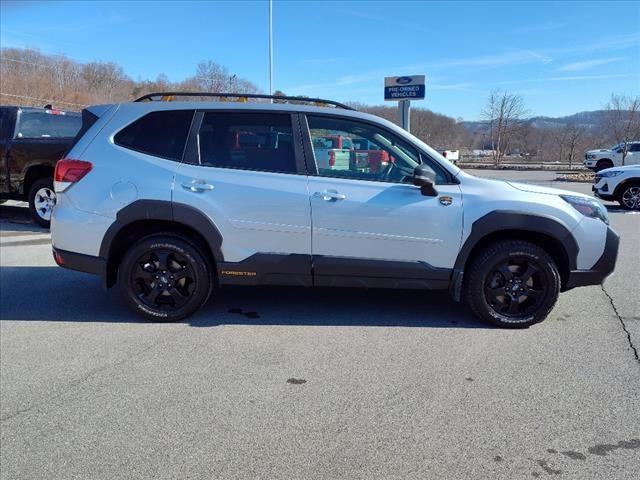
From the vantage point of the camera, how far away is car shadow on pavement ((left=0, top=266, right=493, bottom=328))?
4.61 metres

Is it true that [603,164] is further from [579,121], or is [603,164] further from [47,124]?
[47,124]

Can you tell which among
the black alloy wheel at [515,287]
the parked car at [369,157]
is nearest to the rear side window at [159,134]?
the parked car at [369,157]

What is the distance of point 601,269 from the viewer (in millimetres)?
4391

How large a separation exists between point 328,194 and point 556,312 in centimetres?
259

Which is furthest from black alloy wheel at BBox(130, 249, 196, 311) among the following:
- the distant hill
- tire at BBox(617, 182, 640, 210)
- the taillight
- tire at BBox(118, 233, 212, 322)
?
the distant hill

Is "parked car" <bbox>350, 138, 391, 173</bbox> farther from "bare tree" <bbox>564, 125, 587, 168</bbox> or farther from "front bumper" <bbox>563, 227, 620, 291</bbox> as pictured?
"bare tree" <bbox>564, 125, 587, 168</bbox>

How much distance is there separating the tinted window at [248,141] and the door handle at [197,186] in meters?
0.19

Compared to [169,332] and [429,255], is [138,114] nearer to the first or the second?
[169,332]

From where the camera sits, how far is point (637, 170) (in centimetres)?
1253

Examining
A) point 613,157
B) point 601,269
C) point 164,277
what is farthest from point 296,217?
point 613,157

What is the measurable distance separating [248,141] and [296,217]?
0.83 m

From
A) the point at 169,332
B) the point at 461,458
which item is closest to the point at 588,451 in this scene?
the point at 461,458

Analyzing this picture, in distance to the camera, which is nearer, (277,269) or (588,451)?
(588,451)

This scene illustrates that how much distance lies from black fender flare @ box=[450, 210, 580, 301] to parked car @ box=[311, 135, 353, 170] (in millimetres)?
1246
